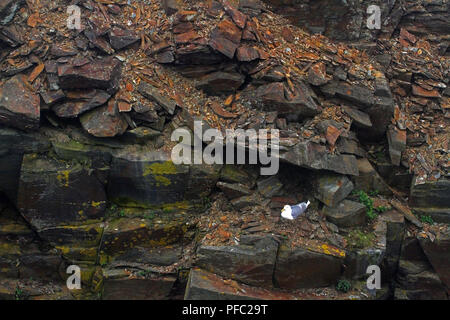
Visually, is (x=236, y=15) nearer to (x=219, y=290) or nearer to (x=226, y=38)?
(x=226, y=38)

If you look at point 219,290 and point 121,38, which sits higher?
point 121,38

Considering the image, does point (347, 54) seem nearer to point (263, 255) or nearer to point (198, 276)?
point (263, 255)

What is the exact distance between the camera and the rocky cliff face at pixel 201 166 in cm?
779

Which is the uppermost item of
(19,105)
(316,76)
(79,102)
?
(316,76)

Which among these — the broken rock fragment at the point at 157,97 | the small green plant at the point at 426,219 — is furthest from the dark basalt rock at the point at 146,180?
the small green plant at the point at 426,219

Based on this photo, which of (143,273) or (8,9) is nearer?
(143,273)

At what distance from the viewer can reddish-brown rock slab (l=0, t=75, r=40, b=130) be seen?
7.54 m

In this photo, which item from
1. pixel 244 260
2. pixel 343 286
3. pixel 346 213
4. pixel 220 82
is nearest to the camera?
pixel 244 260

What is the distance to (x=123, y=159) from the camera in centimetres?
794

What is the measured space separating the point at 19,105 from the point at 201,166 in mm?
3500

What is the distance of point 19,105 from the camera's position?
7609mm

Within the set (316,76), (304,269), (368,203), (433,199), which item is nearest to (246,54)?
(316,76)

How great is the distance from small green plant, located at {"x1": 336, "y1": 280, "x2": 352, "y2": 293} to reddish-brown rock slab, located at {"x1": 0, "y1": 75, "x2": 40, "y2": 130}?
6.35 meters

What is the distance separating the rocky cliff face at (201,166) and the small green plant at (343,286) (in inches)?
1.9
